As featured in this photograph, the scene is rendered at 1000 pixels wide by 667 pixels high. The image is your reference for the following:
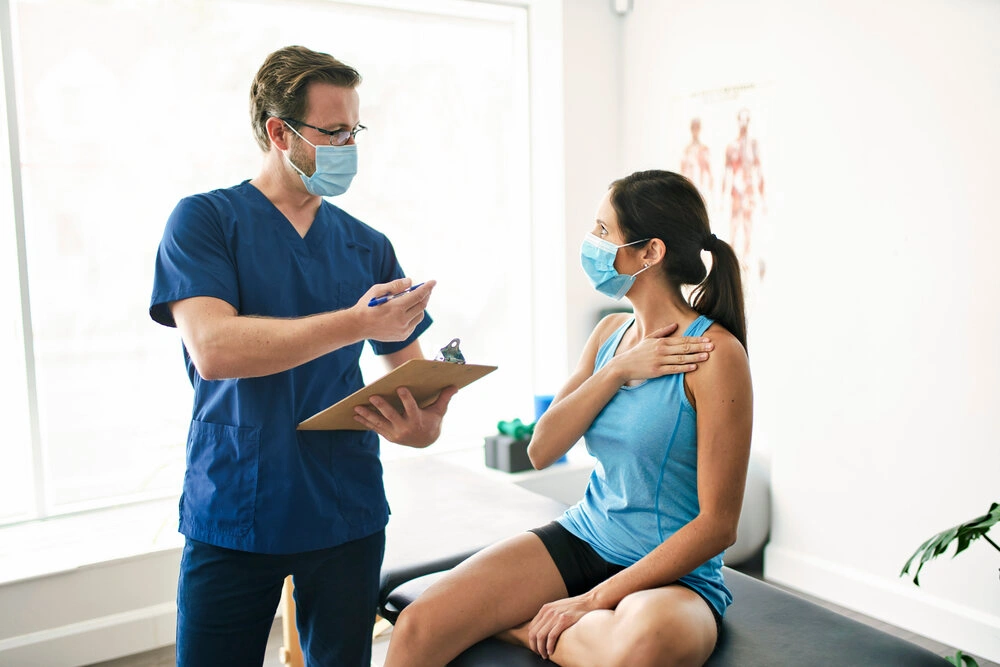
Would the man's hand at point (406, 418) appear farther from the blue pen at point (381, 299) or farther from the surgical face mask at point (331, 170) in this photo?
the surgical face mask at point (331, 170)

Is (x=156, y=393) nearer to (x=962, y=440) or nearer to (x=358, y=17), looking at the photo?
(x=358, y=17)

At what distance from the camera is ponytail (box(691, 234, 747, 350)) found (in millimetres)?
1788

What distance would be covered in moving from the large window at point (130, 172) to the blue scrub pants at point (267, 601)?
192cm

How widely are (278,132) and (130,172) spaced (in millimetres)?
1908

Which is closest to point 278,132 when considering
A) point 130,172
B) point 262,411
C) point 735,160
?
point 262,411

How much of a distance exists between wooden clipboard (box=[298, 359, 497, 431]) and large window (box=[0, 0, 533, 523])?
6.58ft

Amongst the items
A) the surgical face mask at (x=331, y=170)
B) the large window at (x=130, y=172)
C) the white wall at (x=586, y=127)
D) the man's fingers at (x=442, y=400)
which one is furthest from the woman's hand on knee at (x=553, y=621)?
the white wall at (x=586, y=127)

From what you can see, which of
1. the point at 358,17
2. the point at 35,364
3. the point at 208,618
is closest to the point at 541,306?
the point at 358,17

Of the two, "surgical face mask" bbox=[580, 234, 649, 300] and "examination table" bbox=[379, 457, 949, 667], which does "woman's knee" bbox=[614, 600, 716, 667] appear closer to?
"examination table" bbox=[379, 457, 949, 667]

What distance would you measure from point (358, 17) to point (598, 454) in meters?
2.48

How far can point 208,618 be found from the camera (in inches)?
55.9

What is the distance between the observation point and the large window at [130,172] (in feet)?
9.77

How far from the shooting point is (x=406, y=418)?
1.54 meters

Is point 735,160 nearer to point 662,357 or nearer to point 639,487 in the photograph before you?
point 662,357
